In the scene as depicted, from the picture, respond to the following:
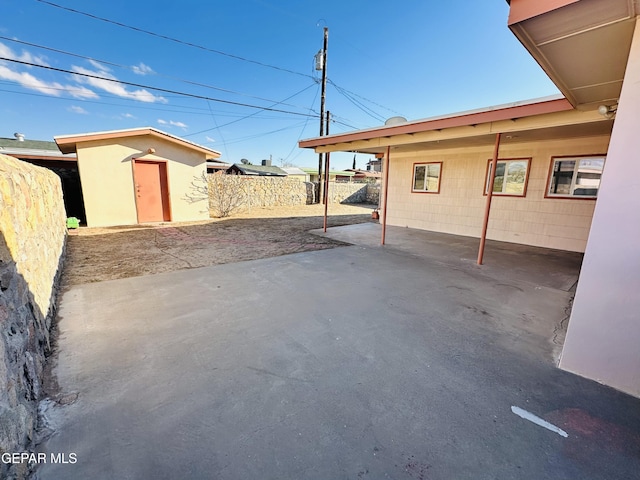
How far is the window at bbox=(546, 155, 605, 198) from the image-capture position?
6285 mm

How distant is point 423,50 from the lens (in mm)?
14969

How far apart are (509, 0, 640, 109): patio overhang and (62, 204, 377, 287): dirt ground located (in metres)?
4.97

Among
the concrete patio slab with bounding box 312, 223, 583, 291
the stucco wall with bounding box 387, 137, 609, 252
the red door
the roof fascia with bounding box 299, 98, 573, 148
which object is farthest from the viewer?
the red door

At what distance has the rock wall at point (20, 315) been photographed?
1409 mm

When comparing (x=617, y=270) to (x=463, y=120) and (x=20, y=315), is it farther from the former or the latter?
(x=20, y=315)

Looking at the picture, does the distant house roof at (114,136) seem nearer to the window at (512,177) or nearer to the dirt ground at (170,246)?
the dirt ground at (170,246)

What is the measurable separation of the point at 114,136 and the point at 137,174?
1244 mm

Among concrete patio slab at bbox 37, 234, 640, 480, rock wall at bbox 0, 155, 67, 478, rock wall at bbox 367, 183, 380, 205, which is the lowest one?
concrete patio slab at bbox 37, 234, 640, 480

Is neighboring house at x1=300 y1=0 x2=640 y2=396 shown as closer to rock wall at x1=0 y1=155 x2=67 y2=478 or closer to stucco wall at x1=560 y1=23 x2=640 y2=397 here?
stucco wall at x1=560 y1=23 x2=640 y2=397

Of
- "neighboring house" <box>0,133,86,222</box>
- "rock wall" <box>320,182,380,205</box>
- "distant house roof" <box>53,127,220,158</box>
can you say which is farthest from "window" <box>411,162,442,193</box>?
"neighboring house" <box>0,133,86,222</box>

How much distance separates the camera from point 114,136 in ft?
27.6

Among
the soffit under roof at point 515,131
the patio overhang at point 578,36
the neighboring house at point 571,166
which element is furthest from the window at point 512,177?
the patio overhang at point 578,36

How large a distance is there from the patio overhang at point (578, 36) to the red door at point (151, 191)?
34.0ft

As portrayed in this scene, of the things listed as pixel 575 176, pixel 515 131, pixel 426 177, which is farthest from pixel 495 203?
pixel 515 131
